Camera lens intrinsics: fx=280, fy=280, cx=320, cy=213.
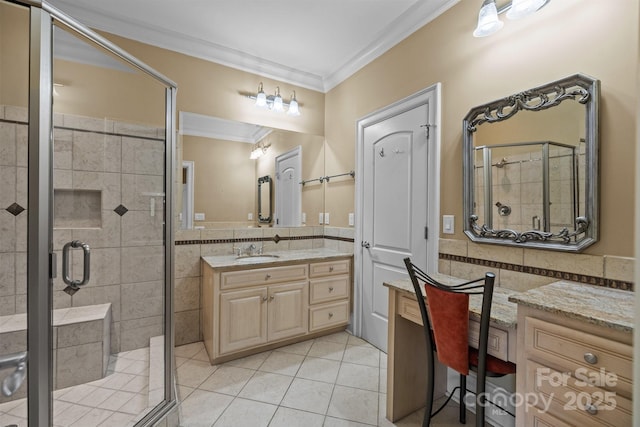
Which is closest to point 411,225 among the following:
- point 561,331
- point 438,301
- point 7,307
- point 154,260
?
point 438,301

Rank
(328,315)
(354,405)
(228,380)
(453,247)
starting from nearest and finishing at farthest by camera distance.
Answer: (354,405), (453,247), (228,380), (328,315)

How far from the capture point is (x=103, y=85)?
6.85ft

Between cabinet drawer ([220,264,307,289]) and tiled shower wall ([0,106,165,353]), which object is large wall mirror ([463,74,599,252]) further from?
tiled shower wall ([0,106,165,353])

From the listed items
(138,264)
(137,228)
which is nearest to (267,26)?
(137,228)

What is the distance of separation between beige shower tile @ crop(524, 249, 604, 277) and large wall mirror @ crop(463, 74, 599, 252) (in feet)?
0.15

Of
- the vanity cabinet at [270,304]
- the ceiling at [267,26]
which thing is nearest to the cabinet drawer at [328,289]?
the vanity cabinet at [270,304]

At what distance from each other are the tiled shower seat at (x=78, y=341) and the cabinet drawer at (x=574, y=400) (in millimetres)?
2299

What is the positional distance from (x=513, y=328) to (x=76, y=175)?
2.68 metres

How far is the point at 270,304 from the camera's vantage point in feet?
7.88

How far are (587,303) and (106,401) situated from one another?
253cm

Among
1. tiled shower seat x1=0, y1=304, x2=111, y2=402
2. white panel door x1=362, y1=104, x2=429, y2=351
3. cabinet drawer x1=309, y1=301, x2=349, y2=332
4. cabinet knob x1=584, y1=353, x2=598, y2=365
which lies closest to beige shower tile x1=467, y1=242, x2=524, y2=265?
white panel door x1=362, y1=104, x2=429, y2=351

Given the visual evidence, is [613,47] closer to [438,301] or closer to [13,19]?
[438,301]

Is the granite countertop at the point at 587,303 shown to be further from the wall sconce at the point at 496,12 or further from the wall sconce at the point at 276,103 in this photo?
the wall sconce at the point at 276,103

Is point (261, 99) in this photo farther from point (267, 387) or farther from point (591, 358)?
point (591, 358)
